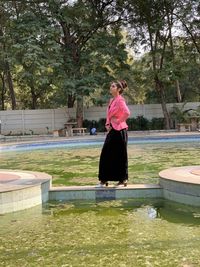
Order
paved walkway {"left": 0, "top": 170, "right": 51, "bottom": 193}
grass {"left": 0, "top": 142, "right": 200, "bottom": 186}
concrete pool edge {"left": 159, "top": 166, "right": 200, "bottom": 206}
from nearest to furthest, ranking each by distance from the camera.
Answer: concrete pool edge {"left": 159, "top": 166, "right": 200, "bottom": 206}
paved walkway {"left": 0, "top": 170, "right": 51, "bottom": 193}
grass {"left": 0, "top": 142, "right": 200, "bottom": 186}

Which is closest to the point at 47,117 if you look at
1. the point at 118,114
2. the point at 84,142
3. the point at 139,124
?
the point at 139,124

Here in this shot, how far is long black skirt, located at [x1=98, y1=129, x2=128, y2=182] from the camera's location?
5.09 m

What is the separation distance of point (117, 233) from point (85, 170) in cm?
386

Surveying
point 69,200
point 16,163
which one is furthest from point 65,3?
point 69,200

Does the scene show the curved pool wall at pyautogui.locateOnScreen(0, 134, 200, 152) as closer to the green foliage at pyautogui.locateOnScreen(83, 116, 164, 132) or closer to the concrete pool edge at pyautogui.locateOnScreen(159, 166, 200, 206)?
the green foliage at pyautogui.locateOnScreen(83, 116, 164, 132)

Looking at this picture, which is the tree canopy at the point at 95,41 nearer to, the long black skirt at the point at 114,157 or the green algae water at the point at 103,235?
the long black skirt at the point at 114,157

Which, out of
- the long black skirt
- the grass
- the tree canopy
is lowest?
the grass

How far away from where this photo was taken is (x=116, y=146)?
5102 mm

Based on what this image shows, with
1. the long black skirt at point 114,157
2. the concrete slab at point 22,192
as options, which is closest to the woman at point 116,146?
the long black skirt at point 114,157

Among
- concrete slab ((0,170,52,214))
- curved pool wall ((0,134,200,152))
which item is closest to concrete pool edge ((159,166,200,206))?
concrete slab ((0,170,52,214))

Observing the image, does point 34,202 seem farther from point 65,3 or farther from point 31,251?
point 65,3

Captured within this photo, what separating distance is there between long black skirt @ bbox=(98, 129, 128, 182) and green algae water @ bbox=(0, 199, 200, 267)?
1.23 ft

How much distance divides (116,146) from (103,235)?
1658 millimetres

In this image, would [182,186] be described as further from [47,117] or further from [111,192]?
[47,117]
